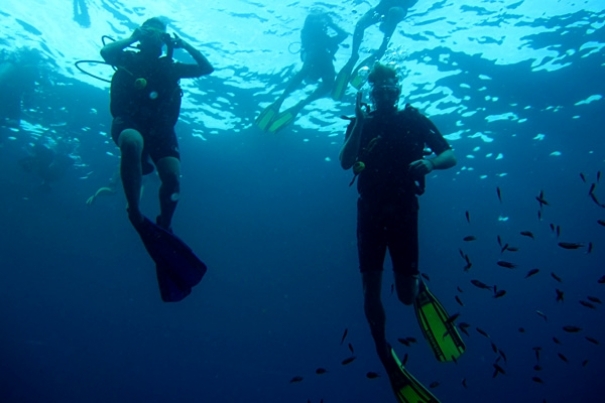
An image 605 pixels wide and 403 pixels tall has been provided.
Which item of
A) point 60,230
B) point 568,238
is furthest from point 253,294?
point 568,238

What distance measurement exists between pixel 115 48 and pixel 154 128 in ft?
4.48

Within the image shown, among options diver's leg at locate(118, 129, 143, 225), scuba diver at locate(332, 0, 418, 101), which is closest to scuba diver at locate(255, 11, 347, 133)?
scuba diver at locate(332, 0, 418, 101)

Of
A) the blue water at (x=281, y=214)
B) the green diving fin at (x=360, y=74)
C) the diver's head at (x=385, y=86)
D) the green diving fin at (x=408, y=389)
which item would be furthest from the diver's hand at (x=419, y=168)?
the blue water at (x=281, y=214)

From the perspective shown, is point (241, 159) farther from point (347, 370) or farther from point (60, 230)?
point (347, 370)

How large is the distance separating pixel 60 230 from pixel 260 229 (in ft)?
63.5

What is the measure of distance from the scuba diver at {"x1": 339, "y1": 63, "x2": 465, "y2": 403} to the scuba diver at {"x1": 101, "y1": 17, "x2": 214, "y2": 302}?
2576mm

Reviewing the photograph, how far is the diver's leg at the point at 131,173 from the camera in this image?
491 centimetres

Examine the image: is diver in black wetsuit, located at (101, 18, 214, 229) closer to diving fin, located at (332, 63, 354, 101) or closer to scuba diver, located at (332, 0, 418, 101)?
diving fin, located at (332, 63, 354, 101)

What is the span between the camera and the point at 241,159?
23.6m

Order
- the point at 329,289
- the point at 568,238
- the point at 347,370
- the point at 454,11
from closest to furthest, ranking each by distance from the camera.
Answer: the point at 454,11
the point at 568,238
the point at 329,289
the point at 347,370

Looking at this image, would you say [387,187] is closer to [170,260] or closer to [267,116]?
[170,260]

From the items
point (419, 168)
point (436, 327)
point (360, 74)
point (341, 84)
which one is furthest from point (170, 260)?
point (360, 74)

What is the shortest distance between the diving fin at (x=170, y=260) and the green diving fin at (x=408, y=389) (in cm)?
326

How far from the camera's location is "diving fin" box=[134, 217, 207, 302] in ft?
16.6
